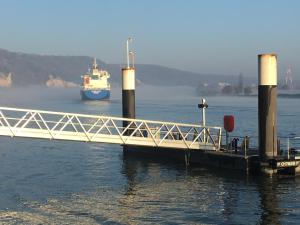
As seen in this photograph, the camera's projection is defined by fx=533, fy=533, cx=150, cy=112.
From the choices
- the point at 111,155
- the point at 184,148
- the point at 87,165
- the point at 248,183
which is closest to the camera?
the point at 248,183

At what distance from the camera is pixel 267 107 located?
95.7 feet

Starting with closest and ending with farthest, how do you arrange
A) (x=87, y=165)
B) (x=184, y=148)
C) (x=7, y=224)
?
(x=7, y=224), (x=184, y=148), (x=87, y=165)

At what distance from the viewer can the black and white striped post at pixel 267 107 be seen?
29.2 meters

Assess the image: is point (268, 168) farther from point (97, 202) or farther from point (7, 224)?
point (7, 224)

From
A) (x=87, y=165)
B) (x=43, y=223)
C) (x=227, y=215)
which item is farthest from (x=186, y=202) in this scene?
(x=87, y=165)

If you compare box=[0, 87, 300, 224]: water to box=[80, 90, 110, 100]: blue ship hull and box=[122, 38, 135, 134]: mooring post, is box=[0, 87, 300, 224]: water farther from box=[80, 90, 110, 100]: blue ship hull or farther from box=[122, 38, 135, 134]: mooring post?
box=[80, 90, 110, 100]: blue ship hull

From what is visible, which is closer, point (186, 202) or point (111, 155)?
point (186, 202)

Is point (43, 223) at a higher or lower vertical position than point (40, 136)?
lower

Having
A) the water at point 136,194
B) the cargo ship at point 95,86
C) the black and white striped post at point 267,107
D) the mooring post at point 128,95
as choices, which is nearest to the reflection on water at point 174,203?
the water at point 136,194

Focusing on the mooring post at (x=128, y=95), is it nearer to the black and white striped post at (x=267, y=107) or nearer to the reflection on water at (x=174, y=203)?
the reflection on water at (x=174, y=203)

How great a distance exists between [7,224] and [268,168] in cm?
1468

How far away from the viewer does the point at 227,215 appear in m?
22.2

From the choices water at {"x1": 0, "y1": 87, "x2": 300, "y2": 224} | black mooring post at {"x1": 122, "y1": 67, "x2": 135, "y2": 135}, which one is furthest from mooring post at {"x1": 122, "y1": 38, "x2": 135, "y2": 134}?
water at {"x1": 0, "y1": 87, "x2": 300, "y2": 224}

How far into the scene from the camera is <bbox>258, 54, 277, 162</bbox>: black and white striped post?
29.2 meters
